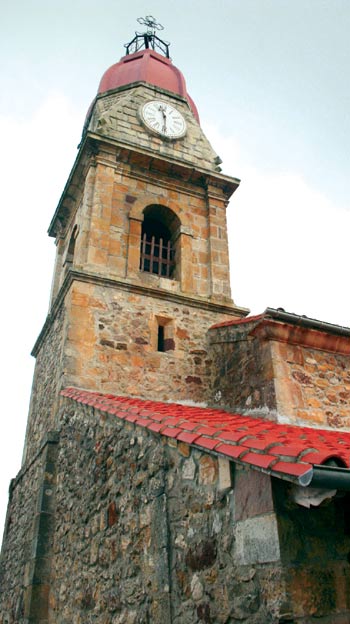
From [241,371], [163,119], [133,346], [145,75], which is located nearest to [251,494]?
[241,371]

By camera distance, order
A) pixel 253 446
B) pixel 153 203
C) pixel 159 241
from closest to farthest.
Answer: pixel 253 446 → pixel 153 203 → pixel 159 241

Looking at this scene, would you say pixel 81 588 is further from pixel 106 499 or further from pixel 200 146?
pixel 200 146

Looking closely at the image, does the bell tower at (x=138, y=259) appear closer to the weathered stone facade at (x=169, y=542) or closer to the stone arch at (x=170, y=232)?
the stone arch at (x=170, y=232)

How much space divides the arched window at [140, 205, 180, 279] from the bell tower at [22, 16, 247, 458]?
0.03m

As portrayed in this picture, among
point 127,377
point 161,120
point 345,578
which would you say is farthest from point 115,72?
point 345,578

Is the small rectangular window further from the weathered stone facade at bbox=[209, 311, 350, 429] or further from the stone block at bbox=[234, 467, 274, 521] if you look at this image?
the stone block at bbox=[234, 467, 274, 521]

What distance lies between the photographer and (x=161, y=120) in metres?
11.3

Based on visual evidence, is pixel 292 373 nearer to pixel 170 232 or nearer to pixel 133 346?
pixel 133 346

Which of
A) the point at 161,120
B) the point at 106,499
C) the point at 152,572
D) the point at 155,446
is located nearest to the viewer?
the point at 152,572

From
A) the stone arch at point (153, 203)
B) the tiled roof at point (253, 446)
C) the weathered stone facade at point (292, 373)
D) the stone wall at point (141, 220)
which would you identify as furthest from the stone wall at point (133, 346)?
the tiled roof at point (253, 446)

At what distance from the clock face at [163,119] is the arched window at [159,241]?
2.08m

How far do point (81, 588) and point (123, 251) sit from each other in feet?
18.6

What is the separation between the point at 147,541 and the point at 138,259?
6.01 metres

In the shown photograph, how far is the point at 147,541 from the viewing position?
3768mm
